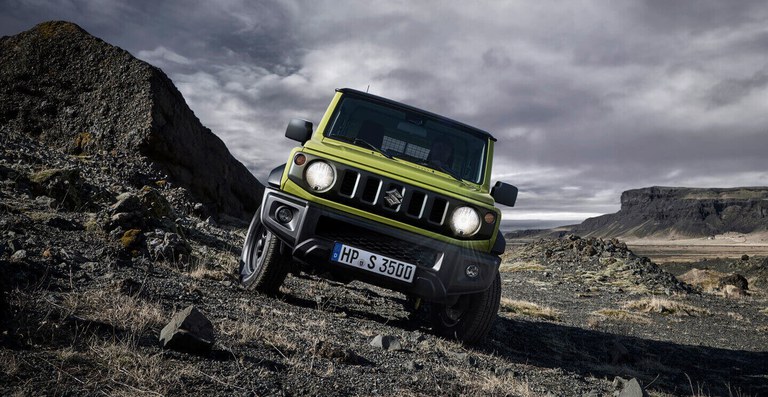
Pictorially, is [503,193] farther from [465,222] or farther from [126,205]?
[126,205]

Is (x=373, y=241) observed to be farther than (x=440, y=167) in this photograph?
No

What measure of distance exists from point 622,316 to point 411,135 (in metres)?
7.47

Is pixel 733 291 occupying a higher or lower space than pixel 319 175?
higher

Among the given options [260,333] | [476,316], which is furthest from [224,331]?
[476,316]

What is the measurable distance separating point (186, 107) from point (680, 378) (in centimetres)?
1259

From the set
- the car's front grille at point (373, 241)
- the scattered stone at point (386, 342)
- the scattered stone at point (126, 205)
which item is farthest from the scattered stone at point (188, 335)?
the scattered stone at point (126, 205)

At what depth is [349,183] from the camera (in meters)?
4.23

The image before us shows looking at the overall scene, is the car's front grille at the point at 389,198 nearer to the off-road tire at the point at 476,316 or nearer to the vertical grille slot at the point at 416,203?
the vertical grille slot at the point at 416,203

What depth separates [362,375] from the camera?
2893mm

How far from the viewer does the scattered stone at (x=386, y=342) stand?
12.3ft

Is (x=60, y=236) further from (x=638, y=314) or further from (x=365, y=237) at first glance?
(x=638, y=314)

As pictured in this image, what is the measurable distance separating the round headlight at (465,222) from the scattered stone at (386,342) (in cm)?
108

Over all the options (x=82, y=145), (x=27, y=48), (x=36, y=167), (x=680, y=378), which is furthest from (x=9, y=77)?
(x=680, y=378)

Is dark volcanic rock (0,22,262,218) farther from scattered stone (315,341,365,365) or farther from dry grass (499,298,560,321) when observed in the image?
scattered stone (315,341,365,365)
